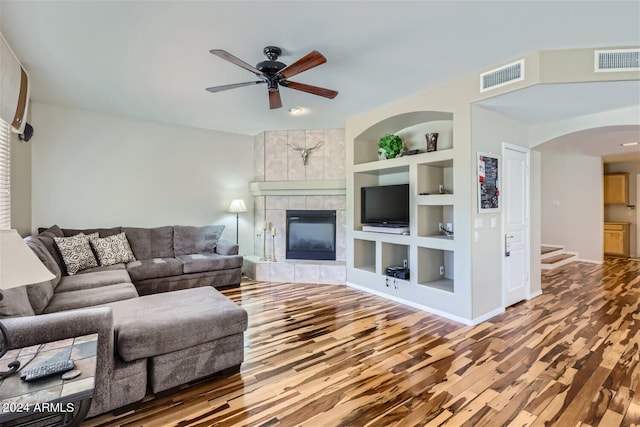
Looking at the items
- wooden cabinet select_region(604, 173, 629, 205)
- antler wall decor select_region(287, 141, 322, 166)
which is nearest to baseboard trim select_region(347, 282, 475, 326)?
antler wall decor select_region(287, 141, 322, 166)

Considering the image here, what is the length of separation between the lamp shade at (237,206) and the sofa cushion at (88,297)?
250 cm

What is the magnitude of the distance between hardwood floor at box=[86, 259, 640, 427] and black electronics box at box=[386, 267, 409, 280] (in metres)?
0.40

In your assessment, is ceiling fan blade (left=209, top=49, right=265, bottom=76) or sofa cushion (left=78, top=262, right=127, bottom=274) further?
sofa cushion (left=78, top=262, right=127, bottom=274)

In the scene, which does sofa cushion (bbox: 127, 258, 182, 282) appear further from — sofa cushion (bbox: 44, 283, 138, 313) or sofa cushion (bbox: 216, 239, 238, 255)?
sofa cushion (bbox: 44, 283, 138, 313)

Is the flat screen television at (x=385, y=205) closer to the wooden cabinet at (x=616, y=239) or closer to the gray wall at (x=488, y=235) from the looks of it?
the gray wall at (x=488, y=235)

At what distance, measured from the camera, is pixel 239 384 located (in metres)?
2.21

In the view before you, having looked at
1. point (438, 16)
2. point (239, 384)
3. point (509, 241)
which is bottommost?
point (239, 384)

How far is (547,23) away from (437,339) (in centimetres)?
280

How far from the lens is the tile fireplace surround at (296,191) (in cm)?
503

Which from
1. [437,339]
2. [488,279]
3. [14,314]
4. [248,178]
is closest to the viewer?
[14,314]

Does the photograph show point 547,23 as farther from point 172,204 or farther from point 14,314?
point 172,204

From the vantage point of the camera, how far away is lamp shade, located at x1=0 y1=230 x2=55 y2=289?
1230 millimetres

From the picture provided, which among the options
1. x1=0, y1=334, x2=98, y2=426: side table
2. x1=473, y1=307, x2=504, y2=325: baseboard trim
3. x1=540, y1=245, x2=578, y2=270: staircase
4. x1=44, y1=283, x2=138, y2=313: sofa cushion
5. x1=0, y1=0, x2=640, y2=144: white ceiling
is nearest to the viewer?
x1=0, y1=334, x2=98, y2=426: side table

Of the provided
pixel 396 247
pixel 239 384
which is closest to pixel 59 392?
pixel 239 384
